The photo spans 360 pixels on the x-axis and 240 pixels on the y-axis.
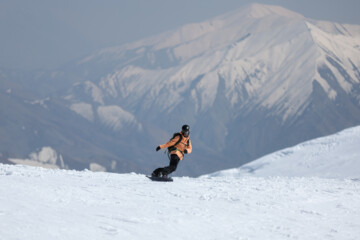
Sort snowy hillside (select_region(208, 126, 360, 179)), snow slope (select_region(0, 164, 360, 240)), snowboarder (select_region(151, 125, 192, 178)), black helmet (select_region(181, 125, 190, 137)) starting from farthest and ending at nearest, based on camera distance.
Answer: snowy hillside (select_region(208, 126, 360, 179))
snowboarder (select_region(151, 125, 192, 178))
black helmet (select_region(181, 125, 190, 137))
snow slope (select_region(0, 164, 360, 240))

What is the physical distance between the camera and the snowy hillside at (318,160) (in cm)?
4888

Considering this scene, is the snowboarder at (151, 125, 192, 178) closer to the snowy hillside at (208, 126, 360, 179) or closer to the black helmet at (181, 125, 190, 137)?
the black helmet at (181, 125, 190, 137)

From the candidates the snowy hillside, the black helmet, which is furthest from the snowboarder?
the snowy hillside

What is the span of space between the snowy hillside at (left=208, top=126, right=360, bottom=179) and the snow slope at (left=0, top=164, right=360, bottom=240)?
96.0 ft

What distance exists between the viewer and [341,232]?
13.9 metres

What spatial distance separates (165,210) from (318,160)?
41.6 m

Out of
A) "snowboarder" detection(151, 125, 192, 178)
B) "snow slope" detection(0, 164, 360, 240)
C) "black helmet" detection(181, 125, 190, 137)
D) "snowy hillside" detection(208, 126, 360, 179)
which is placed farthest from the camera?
"snowy hillside" detection(208, 126, 360, 179)

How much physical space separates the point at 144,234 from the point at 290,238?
3581 millimetres

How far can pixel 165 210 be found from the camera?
1496cm

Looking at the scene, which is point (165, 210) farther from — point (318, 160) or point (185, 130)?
point (318, 160)

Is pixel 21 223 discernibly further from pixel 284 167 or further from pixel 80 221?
pixel 284 167

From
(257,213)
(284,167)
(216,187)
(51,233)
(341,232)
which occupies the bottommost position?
(51,233)

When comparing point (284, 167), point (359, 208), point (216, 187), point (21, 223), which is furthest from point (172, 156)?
point (284, 167)

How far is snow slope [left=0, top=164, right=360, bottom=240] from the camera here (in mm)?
12570
